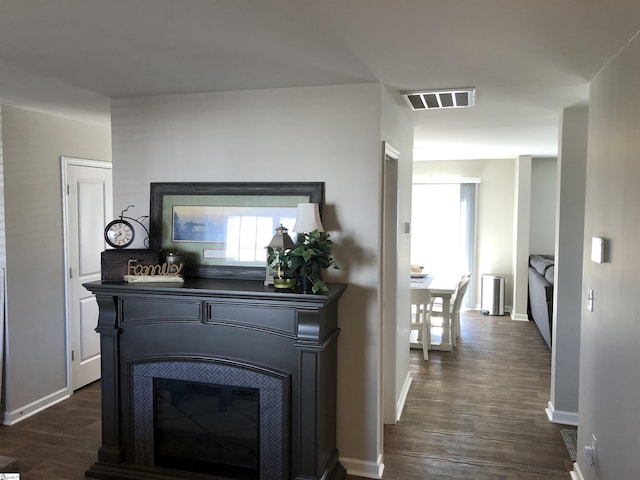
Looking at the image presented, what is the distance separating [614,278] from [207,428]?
2.33 meters

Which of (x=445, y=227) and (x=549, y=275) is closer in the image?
(x=549, y=275)

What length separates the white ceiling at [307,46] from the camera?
77.5 inches

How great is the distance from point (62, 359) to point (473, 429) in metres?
3.35

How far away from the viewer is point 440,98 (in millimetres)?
3432

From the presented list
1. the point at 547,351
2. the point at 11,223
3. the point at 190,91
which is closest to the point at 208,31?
the point at 190,91

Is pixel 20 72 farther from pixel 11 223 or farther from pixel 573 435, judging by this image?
pixel 573 435

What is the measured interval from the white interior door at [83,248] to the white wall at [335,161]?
153 cm

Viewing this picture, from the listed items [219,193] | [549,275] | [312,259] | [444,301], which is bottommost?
[444,301]

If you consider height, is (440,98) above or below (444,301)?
above

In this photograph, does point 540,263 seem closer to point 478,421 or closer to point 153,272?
point 478,421

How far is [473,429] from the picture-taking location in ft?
12.8

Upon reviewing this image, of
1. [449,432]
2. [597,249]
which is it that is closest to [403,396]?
[449,432]

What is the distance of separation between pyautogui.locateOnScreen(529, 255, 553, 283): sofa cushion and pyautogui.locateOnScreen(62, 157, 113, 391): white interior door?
5049 millimetres

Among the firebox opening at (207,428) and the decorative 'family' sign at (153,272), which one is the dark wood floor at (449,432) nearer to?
the firebox opening at (207,428)
